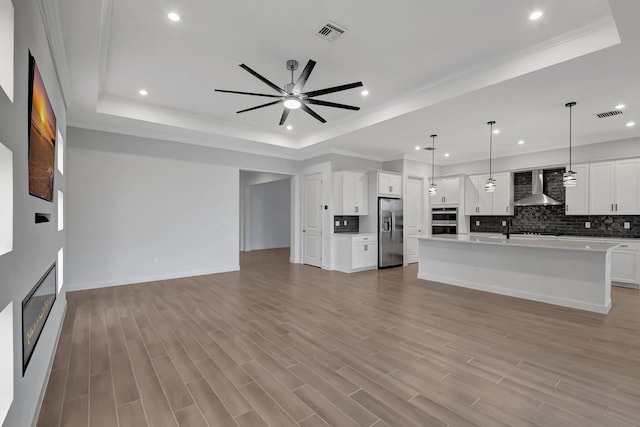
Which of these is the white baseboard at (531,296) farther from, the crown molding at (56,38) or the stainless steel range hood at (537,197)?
the crown molding at (56,38)

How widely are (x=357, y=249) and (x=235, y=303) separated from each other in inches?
130

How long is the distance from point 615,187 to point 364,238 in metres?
4.96

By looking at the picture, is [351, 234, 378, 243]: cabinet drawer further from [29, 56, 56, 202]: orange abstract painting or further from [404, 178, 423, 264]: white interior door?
[29, 56, 56, 202]: orange abstract painting

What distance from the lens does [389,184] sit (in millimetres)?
7664

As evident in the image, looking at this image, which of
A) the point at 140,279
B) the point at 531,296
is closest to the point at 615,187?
the point at 531,296

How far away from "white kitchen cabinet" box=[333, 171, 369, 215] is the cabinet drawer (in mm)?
674

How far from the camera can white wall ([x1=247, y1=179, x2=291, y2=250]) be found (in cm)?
1088

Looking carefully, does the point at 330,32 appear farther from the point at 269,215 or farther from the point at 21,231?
the point at 269,215

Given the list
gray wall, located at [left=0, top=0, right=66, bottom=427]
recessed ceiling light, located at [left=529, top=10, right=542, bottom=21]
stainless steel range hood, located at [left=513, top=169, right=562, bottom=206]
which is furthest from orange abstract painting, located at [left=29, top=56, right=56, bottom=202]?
stainless steel range hood, located at [left=513, top=169, right=562, bottom=206]

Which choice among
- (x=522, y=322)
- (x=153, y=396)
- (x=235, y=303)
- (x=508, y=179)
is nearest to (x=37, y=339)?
(x=153, y=396)

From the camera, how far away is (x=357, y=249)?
22.9 feet

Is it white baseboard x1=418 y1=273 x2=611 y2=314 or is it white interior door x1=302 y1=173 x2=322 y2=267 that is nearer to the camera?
white baseboard x1=418 y1=273 x2=611 y2=314

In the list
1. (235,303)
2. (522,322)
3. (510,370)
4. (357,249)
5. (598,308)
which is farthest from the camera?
(357,249)

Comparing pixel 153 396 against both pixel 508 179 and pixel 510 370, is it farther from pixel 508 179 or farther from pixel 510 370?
pixel 508 179
